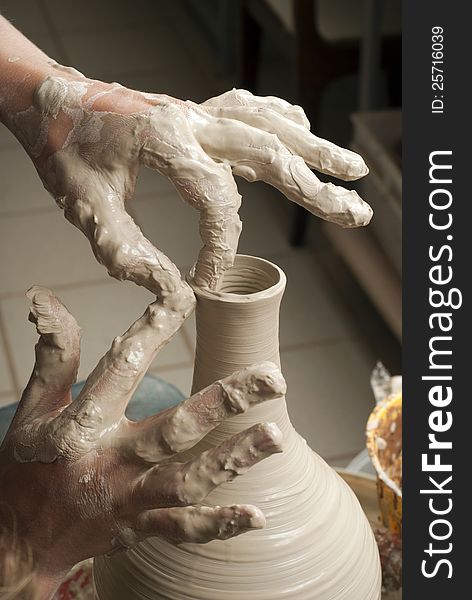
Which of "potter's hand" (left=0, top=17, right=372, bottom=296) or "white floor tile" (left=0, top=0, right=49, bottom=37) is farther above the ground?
"white floor tile" (left=0, top=0, right=49, bottom=37)

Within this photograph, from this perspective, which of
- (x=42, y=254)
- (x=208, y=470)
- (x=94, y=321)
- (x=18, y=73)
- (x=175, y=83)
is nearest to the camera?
(x=208, y=470)

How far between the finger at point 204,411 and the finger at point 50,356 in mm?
135

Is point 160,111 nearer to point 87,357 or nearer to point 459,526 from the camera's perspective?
point 459,526

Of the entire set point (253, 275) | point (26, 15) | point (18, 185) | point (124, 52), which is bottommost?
point (253, 275)

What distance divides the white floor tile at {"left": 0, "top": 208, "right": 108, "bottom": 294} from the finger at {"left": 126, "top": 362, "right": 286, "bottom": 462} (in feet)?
6.08

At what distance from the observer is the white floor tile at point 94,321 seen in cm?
234

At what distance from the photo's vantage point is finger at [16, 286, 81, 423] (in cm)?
91

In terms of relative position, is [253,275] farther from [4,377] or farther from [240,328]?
[4,377]

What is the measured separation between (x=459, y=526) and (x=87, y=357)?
1343mm

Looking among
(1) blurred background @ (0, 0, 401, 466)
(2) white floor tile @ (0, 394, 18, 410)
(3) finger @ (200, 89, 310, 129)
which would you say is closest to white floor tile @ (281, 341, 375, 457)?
(1) blurred background @ (0, 0, 401, 466)

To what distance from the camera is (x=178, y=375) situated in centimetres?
232

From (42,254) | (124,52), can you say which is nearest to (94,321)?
(42,254)

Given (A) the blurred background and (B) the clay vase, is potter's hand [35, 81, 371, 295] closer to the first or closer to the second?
(B) the clay vase

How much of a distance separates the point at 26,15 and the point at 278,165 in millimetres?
3678
